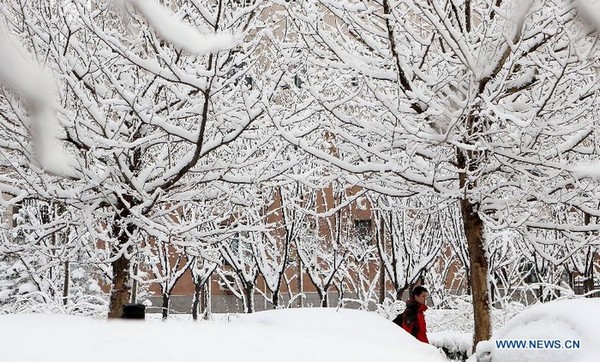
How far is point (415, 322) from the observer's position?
7.78 metres

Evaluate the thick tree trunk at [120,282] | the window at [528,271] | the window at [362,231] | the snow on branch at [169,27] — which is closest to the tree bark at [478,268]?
the thick tree trunk at [120,282]

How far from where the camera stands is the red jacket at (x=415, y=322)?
25.3 ft

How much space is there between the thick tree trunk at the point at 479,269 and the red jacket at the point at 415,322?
0.64m

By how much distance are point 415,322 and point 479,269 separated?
1.03m

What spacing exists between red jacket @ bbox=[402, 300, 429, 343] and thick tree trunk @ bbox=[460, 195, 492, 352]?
644mm

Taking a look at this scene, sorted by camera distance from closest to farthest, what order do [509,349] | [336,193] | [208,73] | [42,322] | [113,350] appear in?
[113,350] < [42,322] < [509,349] < [208,73] < [336,193]

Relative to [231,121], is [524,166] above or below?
below

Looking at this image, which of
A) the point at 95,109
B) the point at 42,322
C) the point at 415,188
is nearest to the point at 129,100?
the point at 95,109

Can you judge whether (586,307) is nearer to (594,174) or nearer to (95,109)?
(594,174)

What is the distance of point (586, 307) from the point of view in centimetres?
449

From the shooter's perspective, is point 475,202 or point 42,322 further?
point 475,202

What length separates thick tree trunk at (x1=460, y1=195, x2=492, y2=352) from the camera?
24.0 feet

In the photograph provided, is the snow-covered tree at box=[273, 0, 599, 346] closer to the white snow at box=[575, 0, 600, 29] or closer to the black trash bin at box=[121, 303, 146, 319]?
the black trash bin at box=[121, 303, 146, 319]

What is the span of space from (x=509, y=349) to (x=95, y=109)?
5.03 m
